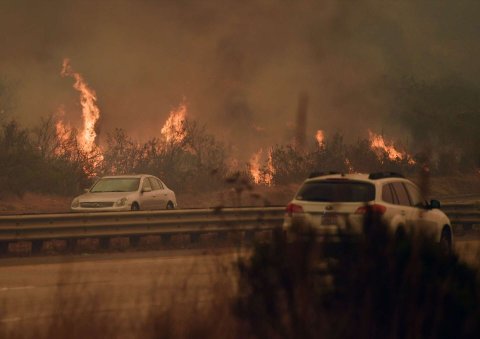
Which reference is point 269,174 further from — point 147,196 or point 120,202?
point 120,202

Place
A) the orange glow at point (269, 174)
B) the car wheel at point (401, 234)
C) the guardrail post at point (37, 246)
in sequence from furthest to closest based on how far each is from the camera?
the orange glow at point (269, 174) → the guardrail post at point (37, 246) → the car wheel at point (401, 234)

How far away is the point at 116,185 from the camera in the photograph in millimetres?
27703

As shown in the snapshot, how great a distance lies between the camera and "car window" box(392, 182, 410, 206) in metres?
16.2

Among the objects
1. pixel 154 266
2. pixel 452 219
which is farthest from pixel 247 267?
pixel 452 219

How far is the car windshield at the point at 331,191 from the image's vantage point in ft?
50.5

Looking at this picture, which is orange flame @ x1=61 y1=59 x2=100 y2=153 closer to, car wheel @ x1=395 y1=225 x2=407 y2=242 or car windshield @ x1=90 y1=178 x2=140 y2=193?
car windshield @ x1=90 y1=178 x2=140 y2=193

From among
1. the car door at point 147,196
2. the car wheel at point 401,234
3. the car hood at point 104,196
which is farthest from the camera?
the car door at point 147,196

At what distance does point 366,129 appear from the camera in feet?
199

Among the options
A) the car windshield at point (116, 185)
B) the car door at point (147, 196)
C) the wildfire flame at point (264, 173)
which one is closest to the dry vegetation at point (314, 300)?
the car door at point (147, 196)

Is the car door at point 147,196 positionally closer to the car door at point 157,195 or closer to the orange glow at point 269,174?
the car door at point 157,195

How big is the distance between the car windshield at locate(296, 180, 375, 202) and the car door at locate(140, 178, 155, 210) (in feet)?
39.0

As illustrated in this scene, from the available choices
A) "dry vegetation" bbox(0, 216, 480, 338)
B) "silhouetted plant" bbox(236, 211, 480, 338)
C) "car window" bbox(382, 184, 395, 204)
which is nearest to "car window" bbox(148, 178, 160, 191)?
"car window" bbox(382, 184, 395, 204)

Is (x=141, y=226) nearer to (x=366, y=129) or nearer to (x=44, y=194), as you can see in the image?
(x=44, y=194)

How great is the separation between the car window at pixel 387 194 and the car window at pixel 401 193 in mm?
207
